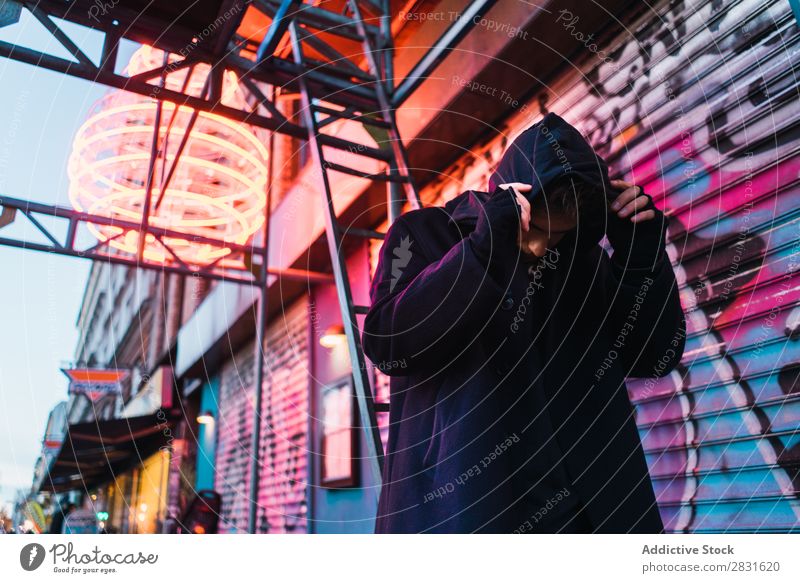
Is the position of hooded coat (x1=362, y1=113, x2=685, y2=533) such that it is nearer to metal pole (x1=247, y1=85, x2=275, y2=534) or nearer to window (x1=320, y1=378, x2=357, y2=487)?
metal pole (x1=247, y1=85, x2=275, y2=534)

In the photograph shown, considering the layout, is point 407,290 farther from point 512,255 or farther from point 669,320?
point 669,320

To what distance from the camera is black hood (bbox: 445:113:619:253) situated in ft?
5.23

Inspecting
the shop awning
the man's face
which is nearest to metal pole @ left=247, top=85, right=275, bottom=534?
the man's face

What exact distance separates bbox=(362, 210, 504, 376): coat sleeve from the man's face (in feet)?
0.75

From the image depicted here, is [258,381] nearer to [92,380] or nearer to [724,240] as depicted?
[724,240]

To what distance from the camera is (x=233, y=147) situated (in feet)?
18.3

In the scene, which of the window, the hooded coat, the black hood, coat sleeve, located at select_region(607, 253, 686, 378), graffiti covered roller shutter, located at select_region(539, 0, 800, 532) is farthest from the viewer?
the window

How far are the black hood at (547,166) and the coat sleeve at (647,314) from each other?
0.56 ft

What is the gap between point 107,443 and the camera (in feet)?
44.5

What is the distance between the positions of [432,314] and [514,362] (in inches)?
10.6

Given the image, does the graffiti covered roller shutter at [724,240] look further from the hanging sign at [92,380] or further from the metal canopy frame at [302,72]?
the hanging sign at [92,380]

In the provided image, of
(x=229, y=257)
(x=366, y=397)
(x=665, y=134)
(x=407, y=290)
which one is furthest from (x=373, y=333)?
(x=229, y=257)

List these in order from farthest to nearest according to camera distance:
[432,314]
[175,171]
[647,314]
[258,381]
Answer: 1. [175,171]
2. [258,381]
3. [647,314]
4. [432,314]

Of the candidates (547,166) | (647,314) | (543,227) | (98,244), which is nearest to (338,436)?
(98,244)
